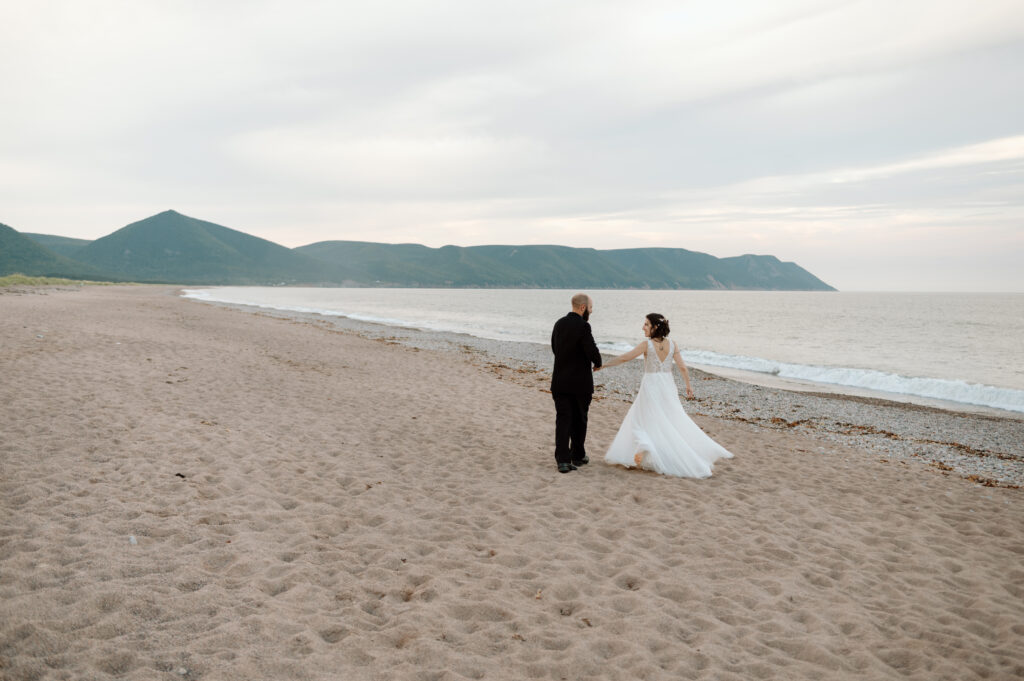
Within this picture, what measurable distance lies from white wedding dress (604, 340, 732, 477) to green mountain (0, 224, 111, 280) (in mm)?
148241

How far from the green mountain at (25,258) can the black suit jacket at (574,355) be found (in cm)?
14779

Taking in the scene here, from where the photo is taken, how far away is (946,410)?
50.9 feet

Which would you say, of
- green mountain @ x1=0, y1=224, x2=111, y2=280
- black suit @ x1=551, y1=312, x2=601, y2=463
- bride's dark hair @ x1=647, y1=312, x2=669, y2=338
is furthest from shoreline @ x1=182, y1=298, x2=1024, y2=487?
green mountain @ x1=0, y1=224, x2=111, y2=280

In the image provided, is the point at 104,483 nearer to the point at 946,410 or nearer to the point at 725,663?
the point at 725,663

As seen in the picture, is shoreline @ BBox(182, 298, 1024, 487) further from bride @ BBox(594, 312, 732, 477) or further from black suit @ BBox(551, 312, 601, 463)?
black suit @ BBox(551, 312, 601, 463)

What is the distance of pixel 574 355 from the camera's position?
23.9 feet

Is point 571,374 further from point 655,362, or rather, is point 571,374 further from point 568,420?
point 655,362

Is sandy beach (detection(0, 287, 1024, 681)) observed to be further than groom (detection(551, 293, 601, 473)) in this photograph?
No

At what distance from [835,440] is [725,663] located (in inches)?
340

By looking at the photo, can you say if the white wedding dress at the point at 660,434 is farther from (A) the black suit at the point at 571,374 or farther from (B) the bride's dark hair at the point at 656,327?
(A) the black suit at the point at 571,374

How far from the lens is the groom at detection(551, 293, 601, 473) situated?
7.18 m

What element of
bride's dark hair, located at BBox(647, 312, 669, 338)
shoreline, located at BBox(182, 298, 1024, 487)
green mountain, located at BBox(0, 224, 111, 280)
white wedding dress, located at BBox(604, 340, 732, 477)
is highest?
green mountain, located at BBox(0, 224, 111, 280)

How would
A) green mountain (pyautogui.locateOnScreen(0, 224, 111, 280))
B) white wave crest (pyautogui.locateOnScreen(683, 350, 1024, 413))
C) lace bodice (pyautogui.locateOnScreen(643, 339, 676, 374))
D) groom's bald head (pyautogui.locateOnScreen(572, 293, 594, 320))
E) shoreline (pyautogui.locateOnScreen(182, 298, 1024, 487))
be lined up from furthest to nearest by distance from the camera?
green mountain (pyautogui.locateOnScreen(0, 224, 111, 280)) → white wave crest (pyautogui.locateOnScreen(683, 350, 1024, 413)) → shoreline (pyautogui.locateOnScreen(182, 298, 1024, 487)) → lace bodice (pyautogui.locateOnScreen(643, 339, 676, 374)) → groom's bald head (pyautogui.locateOnScreen(572, 293, 594, 320))

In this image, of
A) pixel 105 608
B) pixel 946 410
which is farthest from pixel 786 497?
pixel 946 410
